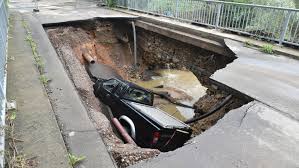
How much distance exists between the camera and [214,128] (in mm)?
3926

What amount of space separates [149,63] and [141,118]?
7268 millimetres

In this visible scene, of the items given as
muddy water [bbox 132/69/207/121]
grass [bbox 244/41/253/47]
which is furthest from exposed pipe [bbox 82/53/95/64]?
grass [bbox 244/41/253/47]

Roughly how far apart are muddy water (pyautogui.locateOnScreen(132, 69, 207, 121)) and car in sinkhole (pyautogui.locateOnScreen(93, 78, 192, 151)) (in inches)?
139

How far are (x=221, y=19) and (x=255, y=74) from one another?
398cm

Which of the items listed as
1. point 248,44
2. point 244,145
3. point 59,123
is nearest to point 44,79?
point 59,123

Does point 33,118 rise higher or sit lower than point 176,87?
higher

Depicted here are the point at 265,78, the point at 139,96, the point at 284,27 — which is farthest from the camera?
the point at 284,27

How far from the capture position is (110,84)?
7312mm

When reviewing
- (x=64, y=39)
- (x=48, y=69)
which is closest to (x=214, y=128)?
(x=48, y=69)

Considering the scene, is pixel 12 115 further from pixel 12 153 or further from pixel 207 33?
pixel 207 33

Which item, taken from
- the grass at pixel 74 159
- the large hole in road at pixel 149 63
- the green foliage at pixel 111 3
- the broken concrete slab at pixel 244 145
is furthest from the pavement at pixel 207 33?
the grass at pixel 74 159

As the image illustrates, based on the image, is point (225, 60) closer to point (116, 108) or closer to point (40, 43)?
point (116, 108)

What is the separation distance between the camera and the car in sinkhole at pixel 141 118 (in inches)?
211


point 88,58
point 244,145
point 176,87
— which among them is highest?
point 244,145
